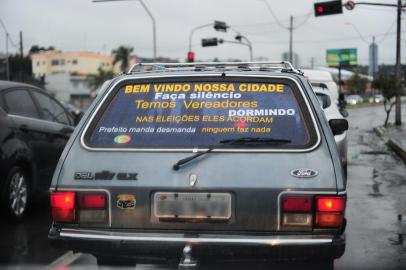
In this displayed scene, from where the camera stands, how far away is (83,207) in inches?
138

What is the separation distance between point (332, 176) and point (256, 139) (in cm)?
51

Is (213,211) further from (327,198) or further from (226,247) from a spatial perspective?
(327,198)

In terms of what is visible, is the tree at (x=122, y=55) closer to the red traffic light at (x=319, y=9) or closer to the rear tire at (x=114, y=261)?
the red traffic light at (x=319, y=9)

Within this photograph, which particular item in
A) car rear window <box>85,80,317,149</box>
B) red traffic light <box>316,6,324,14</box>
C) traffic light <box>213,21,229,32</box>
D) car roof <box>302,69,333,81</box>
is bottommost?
car rear window <box>85,80,317,149</box>

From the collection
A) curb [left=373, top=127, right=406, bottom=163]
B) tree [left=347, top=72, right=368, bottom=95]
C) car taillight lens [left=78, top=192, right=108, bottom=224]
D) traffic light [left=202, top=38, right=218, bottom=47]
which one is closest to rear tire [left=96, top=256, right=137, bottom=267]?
car taillight lens [left=78, top=192, right=108, bottom=224]

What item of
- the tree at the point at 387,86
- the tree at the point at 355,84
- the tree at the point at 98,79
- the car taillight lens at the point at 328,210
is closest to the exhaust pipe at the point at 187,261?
the car taillight lens at the point at 328,210

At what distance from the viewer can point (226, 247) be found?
10.9ft

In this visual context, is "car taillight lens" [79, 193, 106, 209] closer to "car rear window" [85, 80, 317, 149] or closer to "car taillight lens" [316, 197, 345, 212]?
"car rear window" [85, 80, 317, 149]

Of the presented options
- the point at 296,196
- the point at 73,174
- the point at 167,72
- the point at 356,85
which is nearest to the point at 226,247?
the point at 296,196

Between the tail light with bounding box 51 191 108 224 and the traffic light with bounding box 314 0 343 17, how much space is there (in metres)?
23.1

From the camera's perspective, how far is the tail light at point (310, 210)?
3.33m

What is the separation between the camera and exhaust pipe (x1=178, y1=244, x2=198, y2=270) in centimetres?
331

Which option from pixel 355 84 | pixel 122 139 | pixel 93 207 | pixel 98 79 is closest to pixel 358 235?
pixel 122 139

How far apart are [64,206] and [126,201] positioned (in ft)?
1.29
